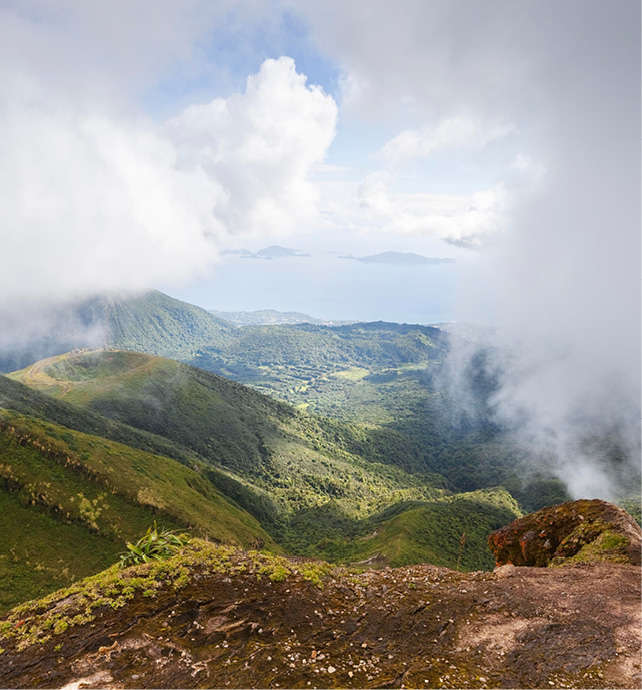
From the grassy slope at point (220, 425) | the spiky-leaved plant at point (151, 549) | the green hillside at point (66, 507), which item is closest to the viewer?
the spiky-leaved plant at point (151, 549)

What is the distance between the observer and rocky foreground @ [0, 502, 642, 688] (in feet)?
28.5

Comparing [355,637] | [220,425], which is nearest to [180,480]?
[355,637]

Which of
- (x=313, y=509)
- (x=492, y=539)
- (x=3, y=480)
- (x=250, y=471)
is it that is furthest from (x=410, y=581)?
(x=250, y=471)

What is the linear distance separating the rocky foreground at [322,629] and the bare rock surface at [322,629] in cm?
4

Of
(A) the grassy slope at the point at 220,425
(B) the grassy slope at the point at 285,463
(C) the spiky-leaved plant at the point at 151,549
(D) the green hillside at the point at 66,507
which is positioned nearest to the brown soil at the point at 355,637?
(C) the spiky-leaved plant at the point at 151,549

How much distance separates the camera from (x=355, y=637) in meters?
10.2

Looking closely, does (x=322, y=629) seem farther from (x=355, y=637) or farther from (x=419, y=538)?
(x=419, y=538)

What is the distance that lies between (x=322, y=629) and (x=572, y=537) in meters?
13.4

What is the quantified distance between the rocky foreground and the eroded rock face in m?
1.29

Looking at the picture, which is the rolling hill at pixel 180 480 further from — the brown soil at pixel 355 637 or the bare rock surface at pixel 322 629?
the brown soil at pixel 355 637

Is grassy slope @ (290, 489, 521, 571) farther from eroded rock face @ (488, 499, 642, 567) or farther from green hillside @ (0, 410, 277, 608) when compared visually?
eroded rock face @ (488, 499, 642, 567)

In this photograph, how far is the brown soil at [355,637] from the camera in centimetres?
863

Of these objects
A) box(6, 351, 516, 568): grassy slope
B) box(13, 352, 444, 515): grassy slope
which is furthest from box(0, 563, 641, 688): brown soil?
box(13, 352, 444, 515): grassy slope

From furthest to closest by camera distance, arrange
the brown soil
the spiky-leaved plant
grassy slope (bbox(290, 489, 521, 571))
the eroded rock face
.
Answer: grassy slope (bbox(290, 489, 521, 571))
the eroded rock face
the spiky-leaved plant
the brown soil
